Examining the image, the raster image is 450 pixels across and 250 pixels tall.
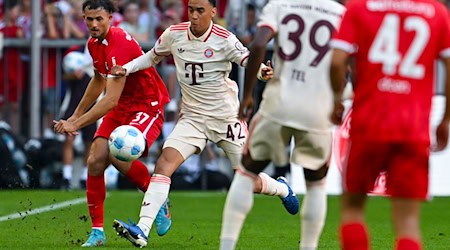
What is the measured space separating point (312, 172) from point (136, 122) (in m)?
2.71

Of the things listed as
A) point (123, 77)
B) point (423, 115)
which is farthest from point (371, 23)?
point (123, 77)

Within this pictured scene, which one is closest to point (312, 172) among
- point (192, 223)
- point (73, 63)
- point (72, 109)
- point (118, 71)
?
point (118, 71)

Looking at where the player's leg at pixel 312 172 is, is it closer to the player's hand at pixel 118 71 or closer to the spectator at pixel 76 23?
the player's hand at pixel 118 71

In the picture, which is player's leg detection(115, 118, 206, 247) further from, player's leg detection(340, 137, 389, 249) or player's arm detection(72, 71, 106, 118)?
player's leg detection(340, 137, 389, 249)

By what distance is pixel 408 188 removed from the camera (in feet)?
22.9

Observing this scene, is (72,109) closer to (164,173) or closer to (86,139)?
(86,139)

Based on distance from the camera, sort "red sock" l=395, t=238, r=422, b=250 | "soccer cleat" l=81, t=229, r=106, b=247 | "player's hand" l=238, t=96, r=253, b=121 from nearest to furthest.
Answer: "red sock" l=395, t=238, r=422, b=250, "player's hand" l=238, t=96, r=253, b=121, "soccer cleat" l=81, t=229, r=106, b=247

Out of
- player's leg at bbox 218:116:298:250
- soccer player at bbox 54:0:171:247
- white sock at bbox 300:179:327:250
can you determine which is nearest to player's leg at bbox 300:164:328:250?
white sock at bbox 300:179:327:250

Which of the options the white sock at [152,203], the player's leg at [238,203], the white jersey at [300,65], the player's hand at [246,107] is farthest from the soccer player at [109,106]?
the white jersey at [300,65]

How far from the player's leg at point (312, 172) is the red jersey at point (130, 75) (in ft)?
9.01

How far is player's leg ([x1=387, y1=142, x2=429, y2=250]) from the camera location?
6980 mm

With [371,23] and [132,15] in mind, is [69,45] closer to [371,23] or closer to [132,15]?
[132,15]

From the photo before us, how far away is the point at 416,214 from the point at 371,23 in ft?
3.54

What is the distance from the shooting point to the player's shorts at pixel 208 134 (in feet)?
34.8
